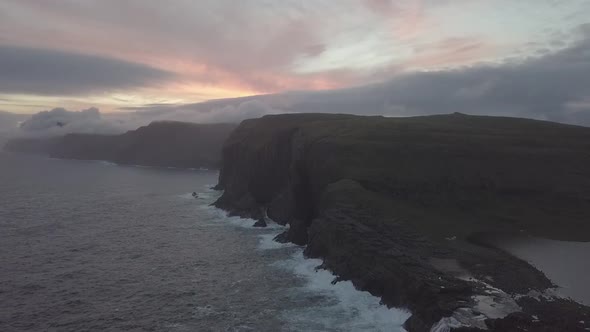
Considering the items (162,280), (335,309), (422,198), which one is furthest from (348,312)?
(422,198)

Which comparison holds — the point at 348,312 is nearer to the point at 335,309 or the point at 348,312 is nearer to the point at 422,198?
the point at 335,309

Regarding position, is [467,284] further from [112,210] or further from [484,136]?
[112,210]

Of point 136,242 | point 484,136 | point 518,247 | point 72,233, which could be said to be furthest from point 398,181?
point 72,233

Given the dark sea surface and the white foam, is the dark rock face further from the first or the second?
the dark sea surface

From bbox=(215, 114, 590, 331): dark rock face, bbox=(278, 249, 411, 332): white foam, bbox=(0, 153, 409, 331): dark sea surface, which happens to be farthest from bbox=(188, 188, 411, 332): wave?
bbox=(215, 114, 590, 331): dark rock face

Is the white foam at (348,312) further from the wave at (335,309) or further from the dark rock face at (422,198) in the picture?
the dark rock face at (422,198)

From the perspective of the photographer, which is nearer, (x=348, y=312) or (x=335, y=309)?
(x=348, y=312)

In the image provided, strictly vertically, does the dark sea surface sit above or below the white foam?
below
